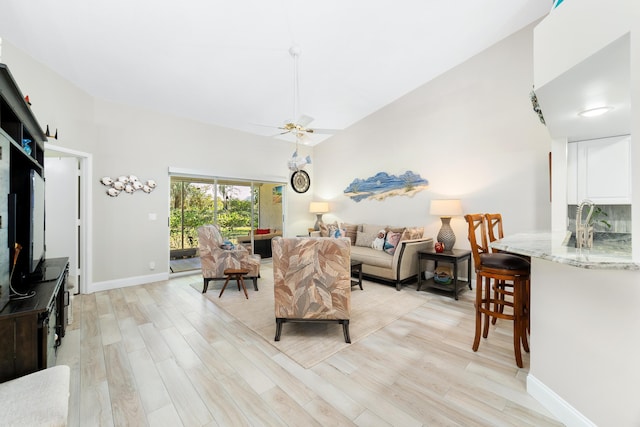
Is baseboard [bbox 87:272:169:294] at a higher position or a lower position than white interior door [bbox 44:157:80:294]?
lower

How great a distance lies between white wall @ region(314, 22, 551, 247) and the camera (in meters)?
3.55

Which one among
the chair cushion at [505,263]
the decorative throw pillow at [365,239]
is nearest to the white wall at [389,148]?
the decorative throw pillow at [365,239]

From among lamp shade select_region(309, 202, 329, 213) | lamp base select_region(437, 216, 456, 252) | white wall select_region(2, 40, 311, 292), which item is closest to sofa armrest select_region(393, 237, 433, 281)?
lamp base select_region(437, 216, 456, 252)

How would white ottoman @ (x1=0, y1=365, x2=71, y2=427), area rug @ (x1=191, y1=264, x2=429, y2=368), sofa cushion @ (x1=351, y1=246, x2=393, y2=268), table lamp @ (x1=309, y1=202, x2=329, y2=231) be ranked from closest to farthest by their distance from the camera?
white ottoman @ (x1=0, y1=365, x2=71, y2=427)
area rug @ (x1=191, y1=264, x2=429, y2=368)
sofa cushion @ (x1=351, y1=246, x2=393, y2=268)
table lamp @ (x1=309, y1=202, x2=329, y2=231)

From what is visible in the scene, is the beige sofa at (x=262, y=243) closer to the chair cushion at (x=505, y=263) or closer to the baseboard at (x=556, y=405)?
the chair cushion at (x=505, y=263)

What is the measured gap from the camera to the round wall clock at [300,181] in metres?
6.63

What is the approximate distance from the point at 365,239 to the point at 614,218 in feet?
11.0

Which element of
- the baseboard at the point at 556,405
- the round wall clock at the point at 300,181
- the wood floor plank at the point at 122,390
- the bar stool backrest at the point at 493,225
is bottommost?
the wood floor plank at the point at 122,390

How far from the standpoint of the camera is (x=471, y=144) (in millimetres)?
4113

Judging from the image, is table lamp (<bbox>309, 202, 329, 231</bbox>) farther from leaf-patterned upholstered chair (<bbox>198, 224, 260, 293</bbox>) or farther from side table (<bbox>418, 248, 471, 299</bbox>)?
side table (<bbox>418, 248, 471, 299</bbox>)

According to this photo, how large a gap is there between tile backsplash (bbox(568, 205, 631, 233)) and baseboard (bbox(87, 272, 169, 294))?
6050 millimetres

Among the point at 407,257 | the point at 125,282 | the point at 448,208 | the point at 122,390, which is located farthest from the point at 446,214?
the point at 125,282

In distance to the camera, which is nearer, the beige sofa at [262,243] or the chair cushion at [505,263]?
the chair cushion at [505,263]

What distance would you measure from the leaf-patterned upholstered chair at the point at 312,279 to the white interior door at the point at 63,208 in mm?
3535
